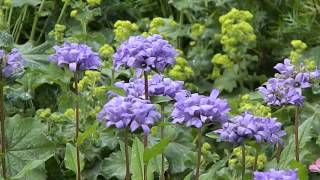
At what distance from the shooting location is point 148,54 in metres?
1.55

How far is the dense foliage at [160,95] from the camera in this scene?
1529 mm

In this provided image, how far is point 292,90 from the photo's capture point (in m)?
1.65

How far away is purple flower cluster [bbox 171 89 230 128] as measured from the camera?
4.76ft

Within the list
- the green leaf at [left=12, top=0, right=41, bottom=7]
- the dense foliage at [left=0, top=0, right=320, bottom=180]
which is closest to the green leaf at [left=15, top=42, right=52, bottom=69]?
the dense foliage at [left=0, top=0, right=320, bottom=180]

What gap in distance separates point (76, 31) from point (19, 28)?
0.69 ft

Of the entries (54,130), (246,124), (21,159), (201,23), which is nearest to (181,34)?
(201,23)

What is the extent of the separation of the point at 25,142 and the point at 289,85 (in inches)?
26.5

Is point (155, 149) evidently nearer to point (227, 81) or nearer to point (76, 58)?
point (76, 58)

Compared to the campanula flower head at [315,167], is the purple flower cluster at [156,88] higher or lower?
higher

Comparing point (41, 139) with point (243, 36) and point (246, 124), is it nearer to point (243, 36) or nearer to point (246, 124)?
point (246, 124)

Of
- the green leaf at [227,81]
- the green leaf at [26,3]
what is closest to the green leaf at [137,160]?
the green leaf at [227,81]

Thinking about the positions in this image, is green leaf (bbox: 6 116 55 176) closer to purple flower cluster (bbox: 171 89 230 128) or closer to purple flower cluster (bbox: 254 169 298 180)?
purple flower cluster (bbox: 171 89 230 128)

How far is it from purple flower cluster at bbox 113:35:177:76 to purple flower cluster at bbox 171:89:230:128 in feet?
0.35

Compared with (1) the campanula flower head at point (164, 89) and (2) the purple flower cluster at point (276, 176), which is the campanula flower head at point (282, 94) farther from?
(2) the purple flower cluster at point (276, 176)
